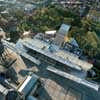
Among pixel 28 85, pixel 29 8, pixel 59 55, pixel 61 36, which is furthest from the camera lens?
pixel 29 8

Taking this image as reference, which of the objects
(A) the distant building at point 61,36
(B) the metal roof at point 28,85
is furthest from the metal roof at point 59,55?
(B) the metal roof at point 28,85

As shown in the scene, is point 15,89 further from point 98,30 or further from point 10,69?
point 98,30

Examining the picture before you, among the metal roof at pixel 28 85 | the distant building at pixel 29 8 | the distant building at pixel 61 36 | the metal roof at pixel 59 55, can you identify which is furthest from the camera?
the distant building at pixel 29 8

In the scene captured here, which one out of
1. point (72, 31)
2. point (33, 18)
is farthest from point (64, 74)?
point (33, 18)

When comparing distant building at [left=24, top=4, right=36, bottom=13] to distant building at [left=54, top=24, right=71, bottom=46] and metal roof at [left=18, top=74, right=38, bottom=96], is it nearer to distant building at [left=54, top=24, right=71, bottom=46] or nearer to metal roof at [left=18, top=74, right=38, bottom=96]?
distant building at [left=54, top=24, right=71, bottom=46]

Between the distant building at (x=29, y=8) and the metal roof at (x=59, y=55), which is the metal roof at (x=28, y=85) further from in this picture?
the distant building at (x=29, y=8)

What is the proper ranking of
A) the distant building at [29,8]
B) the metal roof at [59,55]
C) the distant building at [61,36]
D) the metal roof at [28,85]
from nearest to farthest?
the metal roof at [28,85] < the metal roof at [59,55] < the distant building at [61,36] < the distant building at [29,8]

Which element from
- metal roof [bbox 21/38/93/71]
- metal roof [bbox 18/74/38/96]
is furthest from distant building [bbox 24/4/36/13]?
metal roof [bbox 18/74/38/96]

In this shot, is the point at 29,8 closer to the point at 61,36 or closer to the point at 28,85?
the point at 61,36

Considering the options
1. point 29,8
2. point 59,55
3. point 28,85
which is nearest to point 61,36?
point 59,55

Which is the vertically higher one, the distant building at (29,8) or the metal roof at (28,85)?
the distant building at (29,8)

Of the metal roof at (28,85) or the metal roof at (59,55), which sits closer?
the metal roof at (28,85)

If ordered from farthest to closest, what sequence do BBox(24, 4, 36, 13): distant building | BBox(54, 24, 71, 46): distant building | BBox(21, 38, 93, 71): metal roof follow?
BBox(24, 4, 36, 13): distant building → BBox(54, 24, 71, 46): distant building → BBox(21, 38, 93, 71): metal roof
